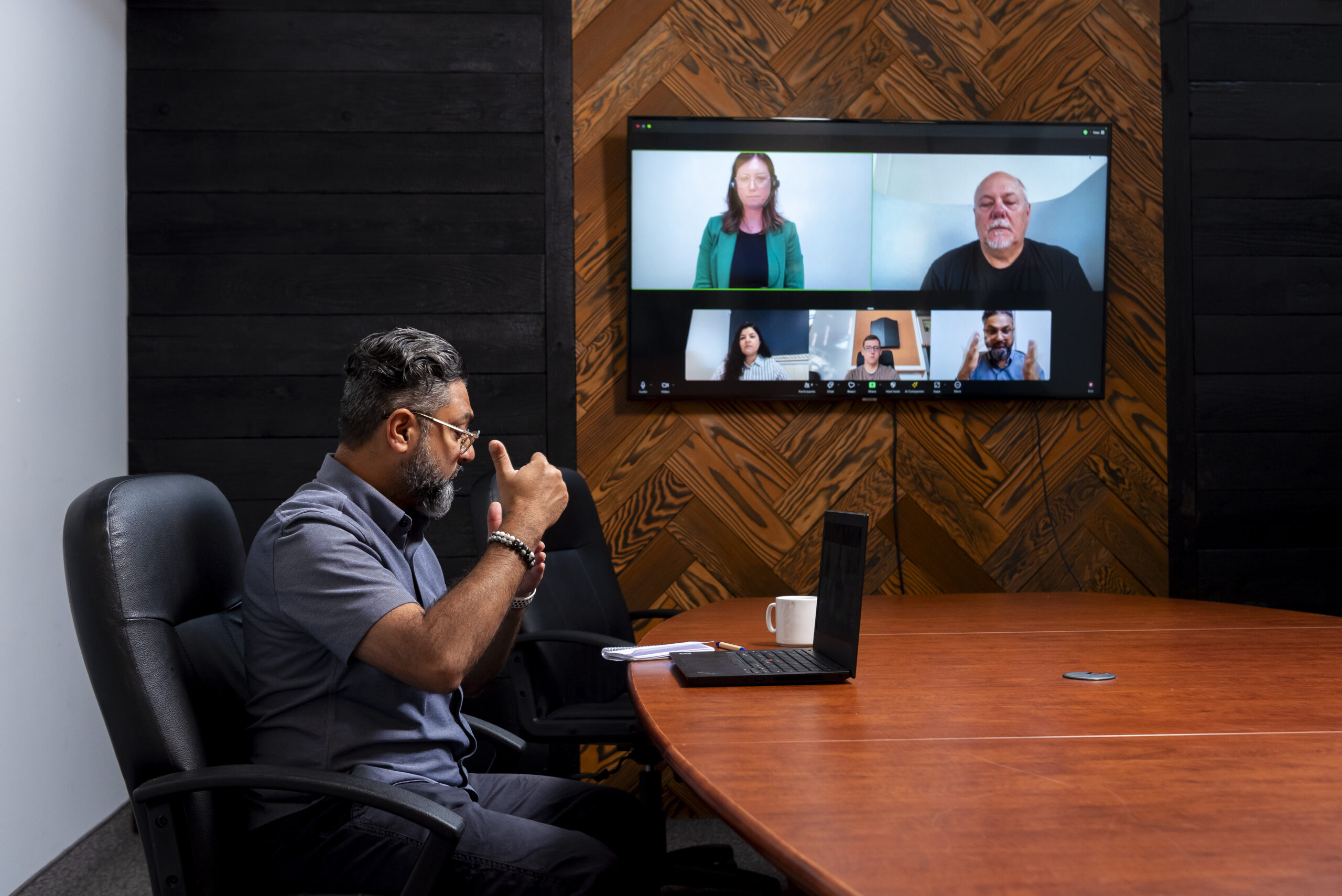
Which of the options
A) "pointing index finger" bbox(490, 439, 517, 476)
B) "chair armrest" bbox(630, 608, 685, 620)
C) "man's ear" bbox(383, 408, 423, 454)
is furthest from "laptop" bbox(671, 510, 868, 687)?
"chair armrest" bbox(630, 608, 685, 620)

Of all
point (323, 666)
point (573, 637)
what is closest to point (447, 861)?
point (323, 666)

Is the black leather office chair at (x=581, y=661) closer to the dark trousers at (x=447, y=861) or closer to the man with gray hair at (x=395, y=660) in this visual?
the man with gray hair at (x=395, y=660)

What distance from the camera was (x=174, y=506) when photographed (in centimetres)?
139

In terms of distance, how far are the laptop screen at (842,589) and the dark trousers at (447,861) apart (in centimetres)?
45

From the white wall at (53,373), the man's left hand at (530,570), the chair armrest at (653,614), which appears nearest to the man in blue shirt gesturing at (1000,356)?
the chair armrest at (653,614)

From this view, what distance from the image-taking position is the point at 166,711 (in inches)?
48.4

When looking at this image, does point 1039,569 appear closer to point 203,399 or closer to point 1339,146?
point 1339,146

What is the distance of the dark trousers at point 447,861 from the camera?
124 cm

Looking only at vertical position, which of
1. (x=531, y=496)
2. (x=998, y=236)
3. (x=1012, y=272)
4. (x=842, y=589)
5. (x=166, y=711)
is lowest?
(x=166, y=711)

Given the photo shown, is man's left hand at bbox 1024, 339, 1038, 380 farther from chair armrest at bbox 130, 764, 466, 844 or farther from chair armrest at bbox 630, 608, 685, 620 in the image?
chair armrest at bbox 130, 764, 466, 844

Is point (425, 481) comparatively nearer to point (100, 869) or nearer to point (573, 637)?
point (573, 637)

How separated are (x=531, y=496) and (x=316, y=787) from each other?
537 millimetres

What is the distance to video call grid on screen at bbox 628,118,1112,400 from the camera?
2.98 m

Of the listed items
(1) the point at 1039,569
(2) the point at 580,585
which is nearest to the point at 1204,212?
(1) the point at 1039,569
